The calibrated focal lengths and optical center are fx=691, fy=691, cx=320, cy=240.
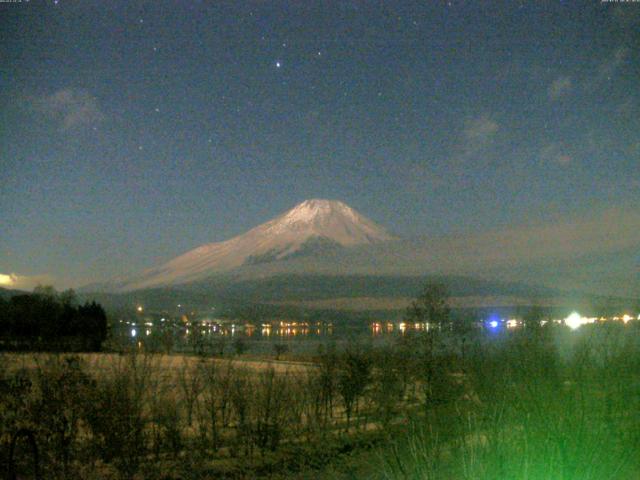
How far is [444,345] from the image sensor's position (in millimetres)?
17734

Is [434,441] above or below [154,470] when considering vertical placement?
above

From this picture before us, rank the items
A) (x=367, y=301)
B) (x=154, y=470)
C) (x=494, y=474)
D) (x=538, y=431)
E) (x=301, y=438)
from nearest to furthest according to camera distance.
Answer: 1. (x=494, y=474)
2. (x=538, y=431)
3. (x=154, y=470)
4. (x=301, y=438)
5. (x=367, y=301)

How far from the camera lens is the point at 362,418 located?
56.0ft

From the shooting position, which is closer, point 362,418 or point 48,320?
point 362,418

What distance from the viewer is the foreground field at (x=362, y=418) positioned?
17.6 ft

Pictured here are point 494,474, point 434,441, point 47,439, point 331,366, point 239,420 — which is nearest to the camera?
point 494,474

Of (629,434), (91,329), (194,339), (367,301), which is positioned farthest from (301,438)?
(367,301)

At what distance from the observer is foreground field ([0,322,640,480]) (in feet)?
17.6

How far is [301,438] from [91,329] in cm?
3506

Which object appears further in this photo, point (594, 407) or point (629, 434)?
point (594, 407)

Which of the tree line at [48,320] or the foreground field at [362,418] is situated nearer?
the foreground field at [362,418]

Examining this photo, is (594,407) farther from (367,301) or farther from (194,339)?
(367,301)

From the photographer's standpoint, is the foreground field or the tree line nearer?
the foreground field

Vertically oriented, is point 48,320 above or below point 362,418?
above
